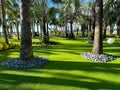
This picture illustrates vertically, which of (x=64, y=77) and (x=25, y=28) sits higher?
(x=25, y=28)

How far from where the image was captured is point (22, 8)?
13008 mm

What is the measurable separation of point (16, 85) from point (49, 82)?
1368 millimetres

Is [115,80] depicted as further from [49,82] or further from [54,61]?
[54,61]

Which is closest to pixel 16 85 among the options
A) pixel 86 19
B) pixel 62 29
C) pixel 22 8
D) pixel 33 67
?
pixel 33 67

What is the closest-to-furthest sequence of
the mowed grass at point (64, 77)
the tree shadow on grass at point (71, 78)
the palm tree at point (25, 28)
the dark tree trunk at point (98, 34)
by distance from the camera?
the mowed grass at point (64, 77) → the tree shadow on grass at point (71, 78) → the palm tree at point (25, 28) → the dark tree trunk at point (98, 34)

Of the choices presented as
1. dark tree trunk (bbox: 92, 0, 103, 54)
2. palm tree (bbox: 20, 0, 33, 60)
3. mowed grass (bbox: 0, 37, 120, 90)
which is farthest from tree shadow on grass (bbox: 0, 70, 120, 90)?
dark tree trunk (bbox: 92, 0, 103, 54)

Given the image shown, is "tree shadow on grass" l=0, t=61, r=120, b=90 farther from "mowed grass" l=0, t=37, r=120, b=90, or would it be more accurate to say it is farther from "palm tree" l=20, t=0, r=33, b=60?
"palm tree" l=20, t=0, r=33, b=60

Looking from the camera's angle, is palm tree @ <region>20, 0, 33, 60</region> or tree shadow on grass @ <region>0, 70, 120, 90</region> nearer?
tree shadow on grass @ <region>0, 70, 120, 90</region>

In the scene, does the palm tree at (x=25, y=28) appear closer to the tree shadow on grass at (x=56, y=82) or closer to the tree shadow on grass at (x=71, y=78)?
the tree shadow on grass at (x=71, y=78)

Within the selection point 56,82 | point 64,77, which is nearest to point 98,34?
point 64,77

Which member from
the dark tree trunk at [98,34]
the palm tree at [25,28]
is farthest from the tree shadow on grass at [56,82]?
→ the dark tree trunk at [98,34]

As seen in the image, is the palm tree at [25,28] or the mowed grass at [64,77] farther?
the palm tree at [25,28]

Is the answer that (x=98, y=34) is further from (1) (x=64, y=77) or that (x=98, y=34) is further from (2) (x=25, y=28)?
(1) (x=64, y=77)

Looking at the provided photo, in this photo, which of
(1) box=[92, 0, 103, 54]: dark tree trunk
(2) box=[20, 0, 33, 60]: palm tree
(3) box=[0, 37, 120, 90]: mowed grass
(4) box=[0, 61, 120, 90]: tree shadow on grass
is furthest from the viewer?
(1) box=[92, 0, 103, 54]: dark tree trunk
